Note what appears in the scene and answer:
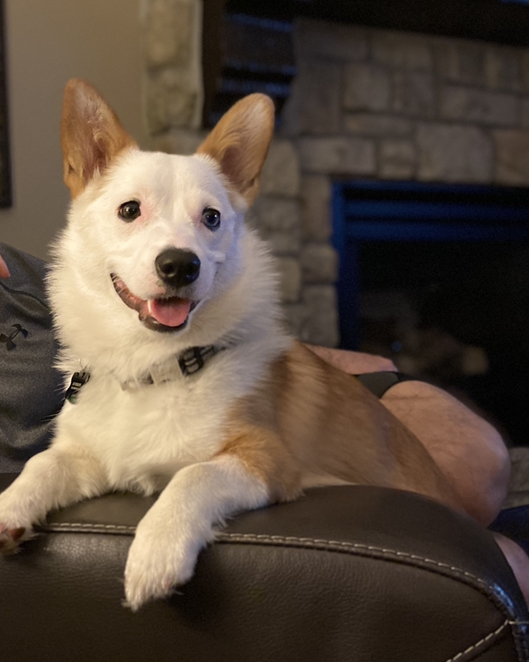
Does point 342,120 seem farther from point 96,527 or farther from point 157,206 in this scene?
point 96,527

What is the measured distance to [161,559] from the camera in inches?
24.8

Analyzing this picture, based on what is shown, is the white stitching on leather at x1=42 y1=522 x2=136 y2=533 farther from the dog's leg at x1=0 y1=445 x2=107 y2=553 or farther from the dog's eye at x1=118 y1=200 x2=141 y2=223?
the dog's eye at x1=118 y1=200 x2=141 y2=223

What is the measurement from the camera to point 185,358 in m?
0.98

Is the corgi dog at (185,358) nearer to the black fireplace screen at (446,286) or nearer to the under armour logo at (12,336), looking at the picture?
the under armour logo at (12,336)

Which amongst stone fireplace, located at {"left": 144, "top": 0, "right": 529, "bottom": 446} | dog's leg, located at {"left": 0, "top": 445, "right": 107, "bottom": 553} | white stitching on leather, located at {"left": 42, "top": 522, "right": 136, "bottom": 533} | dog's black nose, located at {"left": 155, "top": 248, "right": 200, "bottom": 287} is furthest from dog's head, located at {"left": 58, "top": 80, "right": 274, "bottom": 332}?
stone fireplace, located at {"left": 144, "top": 0, "right": 529, "bottom": 446}

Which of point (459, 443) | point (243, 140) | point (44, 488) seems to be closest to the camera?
point (44, 488)

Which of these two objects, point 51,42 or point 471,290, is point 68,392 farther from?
point 471,290

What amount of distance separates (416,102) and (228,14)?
0.94 meters

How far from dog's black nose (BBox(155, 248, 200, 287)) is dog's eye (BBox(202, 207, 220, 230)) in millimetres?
157

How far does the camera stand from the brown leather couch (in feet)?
1.95

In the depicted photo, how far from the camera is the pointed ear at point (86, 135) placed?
1.06 m

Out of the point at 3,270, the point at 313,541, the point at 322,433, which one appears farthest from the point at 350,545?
the point at 3,270

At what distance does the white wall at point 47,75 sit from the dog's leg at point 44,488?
5.23 feet

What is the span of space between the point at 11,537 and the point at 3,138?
76.8 inches
